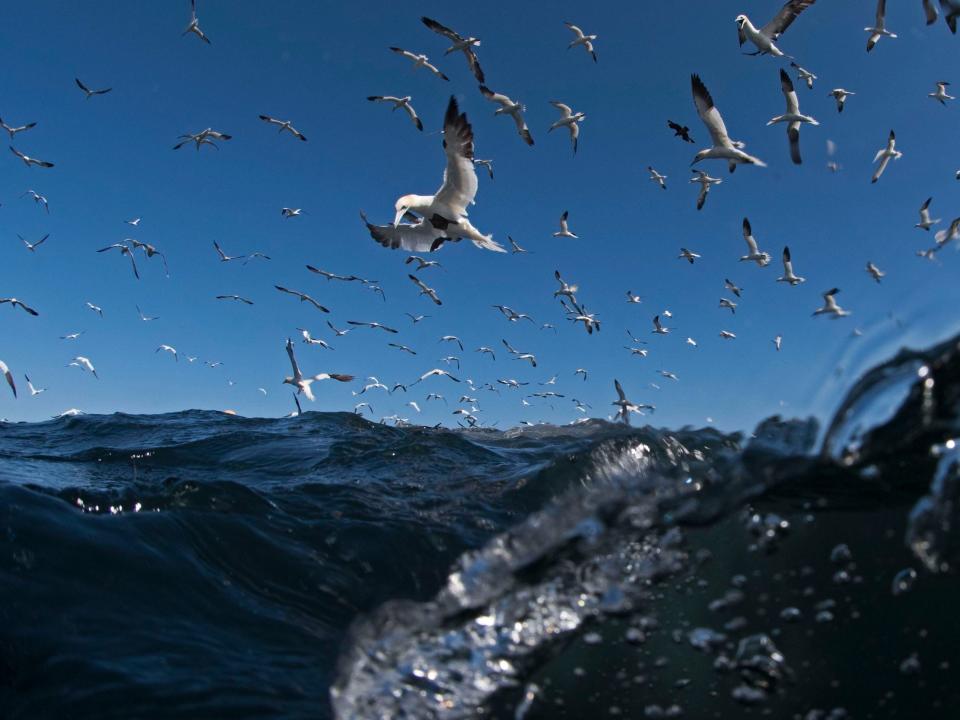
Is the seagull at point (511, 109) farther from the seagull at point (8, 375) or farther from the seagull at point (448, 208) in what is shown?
the seagull at point (8, 375)

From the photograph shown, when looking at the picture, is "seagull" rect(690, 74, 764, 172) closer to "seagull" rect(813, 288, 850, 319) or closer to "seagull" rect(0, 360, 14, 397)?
"seagull" rect(813, 288, 850, 319)

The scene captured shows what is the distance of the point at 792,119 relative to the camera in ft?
60.9

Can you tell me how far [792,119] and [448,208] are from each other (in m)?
12.8

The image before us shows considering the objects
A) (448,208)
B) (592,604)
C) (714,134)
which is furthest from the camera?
(714,134)

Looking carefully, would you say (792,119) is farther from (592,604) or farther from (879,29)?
(592,604)

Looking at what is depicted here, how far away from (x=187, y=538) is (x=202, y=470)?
434 centimetres

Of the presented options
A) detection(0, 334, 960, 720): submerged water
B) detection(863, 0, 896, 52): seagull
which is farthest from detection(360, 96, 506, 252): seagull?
detection(863, 0, 896, 52): seagull

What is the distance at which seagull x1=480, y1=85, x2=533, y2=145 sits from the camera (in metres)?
19.8

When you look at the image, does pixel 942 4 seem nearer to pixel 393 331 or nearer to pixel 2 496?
pixel 393 331

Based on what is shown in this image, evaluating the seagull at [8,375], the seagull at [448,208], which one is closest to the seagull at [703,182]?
the seagull at [448,208]

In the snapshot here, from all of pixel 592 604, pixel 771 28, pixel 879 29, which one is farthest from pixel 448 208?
pixel 879 29

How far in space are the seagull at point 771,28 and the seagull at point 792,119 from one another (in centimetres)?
104

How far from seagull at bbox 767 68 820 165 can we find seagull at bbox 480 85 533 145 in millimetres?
7477

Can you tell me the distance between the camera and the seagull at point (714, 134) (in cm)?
1548
